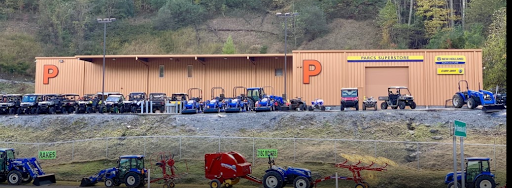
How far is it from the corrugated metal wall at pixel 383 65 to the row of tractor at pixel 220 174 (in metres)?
20.3

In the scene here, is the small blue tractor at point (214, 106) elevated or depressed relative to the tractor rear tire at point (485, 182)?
elevated

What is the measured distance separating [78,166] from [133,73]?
24951 mm

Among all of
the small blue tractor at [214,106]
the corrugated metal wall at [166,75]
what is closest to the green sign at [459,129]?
the small blue tractor at [214,106]

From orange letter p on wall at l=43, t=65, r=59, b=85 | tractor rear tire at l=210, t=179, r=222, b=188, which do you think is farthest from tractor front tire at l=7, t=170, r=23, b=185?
orange letter p on wall at l=43, t=65, r=59, b=85

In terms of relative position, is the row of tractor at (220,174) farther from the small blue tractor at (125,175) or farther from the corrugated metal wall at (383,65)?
the corrugated metal wall at (383,65)

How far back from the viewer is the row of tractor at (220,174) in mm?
21438

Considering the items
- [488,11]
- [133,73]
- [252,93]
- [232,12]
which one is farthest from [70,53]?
[488,11]

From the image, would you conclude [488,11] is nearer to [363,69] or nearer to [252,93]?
[363,69]

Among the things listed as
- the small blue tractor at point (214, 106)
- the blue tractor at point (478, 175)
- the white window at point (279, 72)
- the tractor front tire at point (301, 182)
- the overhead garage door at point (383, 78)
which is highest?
the white window at point (279, 72)

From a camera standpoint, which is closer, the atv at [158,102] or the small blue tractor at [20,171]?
the small blue tractor at [20,171]

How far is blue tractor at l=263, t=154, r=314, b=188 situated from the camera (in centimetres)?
2211

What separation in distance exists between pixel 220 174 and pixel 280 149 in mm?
7075

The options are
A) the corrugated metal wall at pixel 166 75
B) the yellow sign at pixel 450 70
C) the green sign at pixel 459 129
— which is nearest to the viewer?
the green sign at pixel 459 129

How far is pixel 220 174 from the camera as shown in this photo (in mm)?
23062
